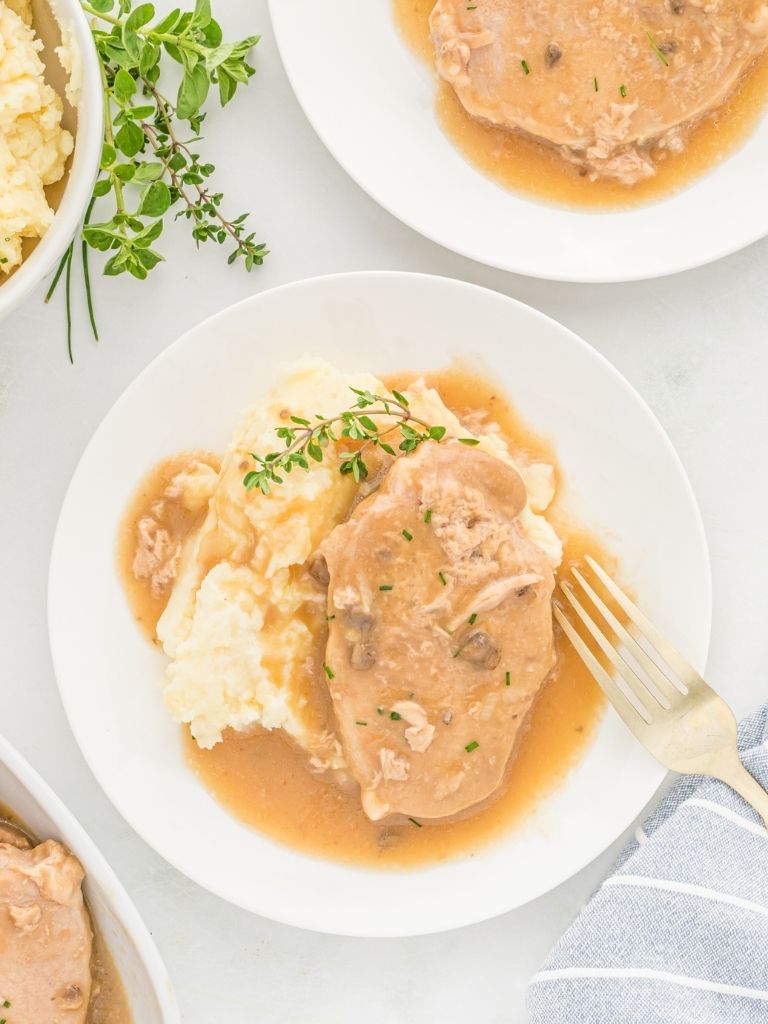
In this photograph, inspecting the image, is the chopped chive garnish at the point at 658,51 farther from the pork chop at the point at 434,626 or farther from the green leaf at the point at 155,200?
the green leaf at the point at 155,200

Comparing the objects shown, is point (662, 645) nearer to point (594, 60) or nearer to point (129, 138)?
point (594, 60)

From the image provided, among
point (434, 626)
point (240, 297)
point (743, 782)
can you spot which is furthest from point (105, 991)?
point (240, 297)

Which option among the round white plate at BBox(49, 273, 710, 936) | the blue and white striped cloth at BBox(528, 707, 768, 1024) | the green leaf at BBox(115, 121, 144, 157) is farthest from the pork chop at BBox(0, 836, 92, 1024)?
the green leaf at BBox(115, 121, 144, 157)

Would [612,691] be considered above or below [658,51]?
below

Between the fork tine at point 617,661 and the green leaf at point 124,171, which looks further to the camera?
the fork tine at point 617,661

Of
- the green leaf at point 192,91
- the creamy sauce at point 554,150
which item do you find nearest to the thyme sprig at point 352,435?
the creamy sauce at point 554,150

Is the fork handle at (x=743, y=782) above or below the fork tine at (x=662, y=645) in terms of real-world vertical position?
below
